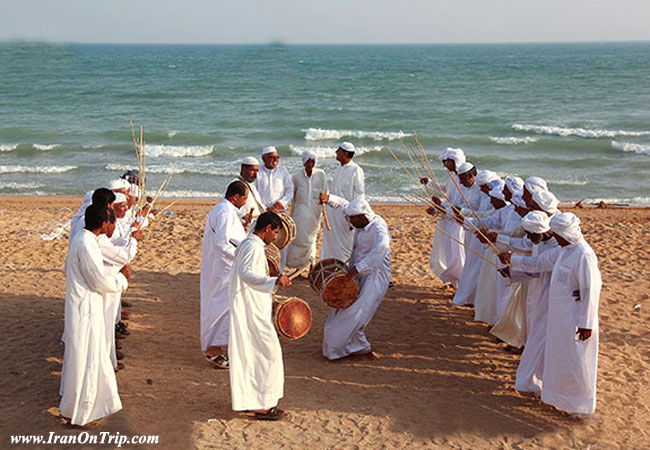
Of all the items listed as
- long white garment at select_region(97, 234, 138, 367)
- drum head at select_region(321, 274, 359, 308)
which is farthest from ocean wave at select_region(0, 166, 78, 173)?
drum head at select_region(321, 274, 359, 308)

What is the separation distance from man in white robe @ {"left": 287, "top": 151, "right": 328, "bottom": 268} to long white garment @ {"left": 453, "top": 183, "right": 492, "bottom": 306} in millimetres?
2200

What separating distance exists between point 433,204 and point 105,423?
15.8 ft

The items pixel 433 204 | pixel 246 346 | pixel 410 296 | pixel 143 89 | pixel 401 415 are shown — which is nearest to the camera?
pixel 246 346

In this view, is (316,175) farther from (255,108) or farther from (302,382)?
(255,108)

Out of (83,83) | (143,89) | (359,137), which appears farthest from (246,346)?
(83,83)

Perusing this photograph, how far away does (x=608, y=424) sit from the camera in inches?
255

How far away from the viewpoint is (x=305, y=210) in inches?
415

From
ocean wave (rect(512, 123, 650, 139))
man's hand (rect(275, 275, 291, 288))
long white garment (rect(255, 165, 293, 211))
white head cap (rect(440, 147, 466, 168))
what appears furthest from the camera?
ocean wave (rect(512, 123, 650, 139))

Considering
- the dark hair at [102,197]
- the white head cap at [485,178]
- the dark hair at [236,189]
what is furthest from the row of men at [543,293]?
the dark hair at [102,197]

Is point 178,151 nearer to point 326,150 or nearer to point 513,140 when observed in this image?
point 326,150

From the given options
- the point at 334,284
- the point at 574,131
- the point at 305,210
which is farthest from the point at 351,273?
the point at 574,131

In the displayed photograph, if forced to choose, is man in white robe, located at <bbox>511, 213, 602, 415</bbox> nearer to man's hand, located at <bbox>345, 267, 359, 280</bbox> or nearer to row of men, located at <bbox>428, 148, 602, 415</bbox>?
row of men, located at <bbox>428, 148, 602, 415</bbox>

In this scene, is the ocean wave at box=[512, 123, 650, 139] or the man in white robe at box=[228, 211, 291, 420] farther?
the ocean wave at box=[512, 123, 650, 139]

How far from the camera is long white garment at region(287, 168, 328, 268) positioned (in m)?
10.5
